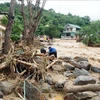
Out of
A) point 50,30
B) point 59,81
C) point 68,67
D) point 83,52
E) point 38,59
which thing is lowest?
point 83,52

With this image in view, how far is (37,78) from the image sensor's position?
10.3 metres

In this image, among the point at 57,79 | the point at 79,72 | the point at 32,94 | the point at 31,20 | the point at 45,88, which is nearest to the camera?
the point at 32,94

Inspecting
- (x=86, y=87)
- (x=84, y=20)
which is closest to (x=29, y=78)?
(x=86, y=87)

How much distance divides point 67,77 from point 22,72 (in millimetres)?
2689

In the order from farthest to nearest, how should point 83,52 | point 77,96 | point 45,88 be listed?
point 83,52, point 45,88, point 77,96

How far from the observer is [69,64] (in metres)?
13.6

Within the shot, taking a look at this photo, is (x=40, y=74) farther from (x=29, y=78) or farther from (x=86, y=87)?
(x=86, y=87)

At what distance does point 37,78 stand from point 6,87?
1.87 meters

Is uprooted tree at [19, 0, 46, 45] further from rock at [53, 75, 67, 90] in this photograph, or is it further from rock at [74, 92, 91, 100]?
rock at [74, 92, 91, 100]

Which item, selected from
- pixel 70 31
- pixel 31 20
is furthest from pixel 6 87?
pixel 70 31

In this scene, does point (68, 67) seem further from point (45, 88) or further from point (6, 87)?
point (6, 87)

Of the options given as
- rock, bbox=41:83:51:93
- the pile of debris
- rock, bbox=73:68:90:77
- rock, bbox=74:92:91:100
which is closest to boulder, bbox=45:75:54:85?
the pile of debris

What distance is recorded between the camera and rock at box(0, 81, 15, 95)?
8.64m

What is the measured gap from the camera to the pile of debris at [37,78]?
8.83 meters
